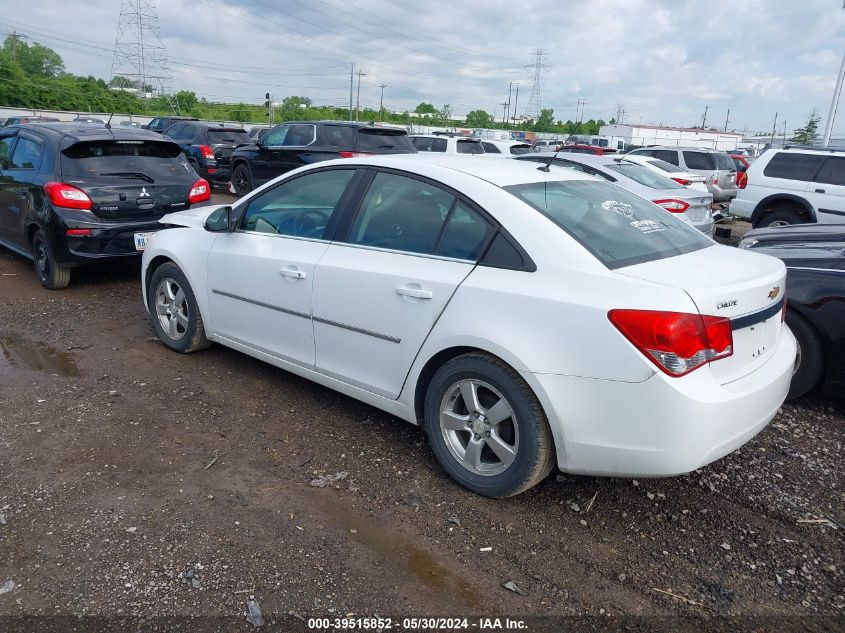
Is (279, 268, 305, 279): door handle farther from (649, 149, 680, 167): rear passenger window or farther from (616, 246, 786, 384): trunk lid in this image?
(649, 149, 680, 167): rear passenger window

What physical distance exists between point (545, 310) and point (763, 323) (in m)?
1.11

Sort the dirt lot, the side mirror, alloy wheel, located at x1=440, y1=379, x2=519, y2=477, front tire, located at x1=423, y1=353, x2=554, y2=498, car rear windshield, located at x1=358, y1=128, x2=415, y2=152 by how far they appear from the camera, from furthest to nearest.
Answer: car rear windshield, located at x1=358, y1=128, x2=415, y2=152 → the side mirror → alloy wheel, located at x1=440, y1=379, x2=519, y2=477 → front tire, located at x1=423, y1=353, x2=554, y2=498 → the dirt lot

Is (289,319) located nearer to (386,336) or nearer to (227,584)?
(386,336)

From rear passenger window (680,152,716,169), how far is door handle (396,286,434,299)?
1514 centimetres

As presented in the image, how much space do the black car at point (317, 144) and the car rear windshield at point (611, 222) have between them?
7751mm

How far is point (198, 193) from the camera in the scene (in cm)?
731

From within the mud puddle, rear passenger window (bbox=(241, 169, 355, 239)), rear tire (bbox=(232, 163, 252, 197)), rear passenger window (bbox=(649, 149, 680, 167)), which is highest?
rear passenger window (bbox=(649, 149, 680, 167))

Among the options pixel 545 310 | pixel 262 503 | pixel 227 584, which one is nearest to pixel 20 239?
pixel 262 503

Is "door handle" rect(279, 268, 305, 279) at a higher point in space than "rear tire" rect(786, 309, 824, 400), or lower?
higher

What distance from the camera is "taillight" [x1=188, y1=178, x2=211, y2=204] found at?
284 inches

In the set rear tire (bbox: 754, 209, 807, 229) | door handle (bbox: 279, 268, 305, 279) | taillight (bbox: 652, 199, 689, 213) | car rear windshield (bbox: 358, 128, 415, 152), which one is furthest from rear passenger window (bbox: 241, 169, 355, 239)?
rear tire (bbox: 754, 209, 807, 229)

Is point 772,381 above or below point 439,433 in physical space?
above

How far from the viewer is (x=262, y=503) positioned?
3160 millimetres

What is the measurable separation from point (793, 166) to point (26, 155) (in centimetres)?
1143
